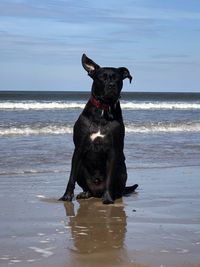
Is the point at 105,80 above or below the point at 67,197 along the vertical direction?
above

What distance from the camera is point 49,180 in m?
7.76

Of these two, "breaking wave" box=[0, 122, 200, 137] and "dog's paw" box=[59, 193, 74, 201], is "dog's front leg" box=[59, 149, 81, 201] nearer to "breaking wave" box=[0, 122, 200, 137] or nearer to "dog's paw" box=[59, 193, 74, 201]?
"dog's paw" box=[59, 193, 74, 201]

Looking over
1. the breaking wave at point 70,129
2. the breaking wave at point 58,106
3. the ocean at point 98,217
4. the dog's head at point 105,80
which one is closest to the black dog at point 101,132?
the dog's head at point 105,80

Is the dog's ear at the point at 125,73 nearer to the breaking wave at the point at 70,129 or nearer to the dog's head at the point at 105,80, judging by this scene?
the dog's head at the point at 105,80

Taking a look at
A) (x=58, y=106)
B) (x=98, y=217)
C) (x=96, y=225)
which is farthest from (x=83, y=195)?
(x=58, y=106)

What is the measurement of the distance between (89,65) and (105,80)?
35 centimetres

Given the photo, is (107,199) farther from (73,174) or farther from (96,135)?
(96,135)

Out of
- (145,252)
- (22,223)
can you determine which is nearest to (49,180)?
(22,223)

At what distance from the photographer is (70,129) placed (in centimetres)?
1727

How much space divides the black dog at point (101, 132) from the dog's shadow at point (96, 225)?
290 millimetres

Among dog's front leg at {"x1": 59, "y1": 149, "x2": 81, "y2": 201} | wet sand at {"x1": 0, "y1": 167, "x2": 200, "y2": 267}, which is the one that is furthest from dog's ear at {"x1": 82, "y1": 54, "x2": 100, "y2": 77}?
wet sand at {"x1": 0, "y1": 167, "x2": 200, "y2": 267}

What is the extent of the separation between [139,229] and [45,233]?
0.79 meters

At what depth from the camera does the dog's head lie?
625cm

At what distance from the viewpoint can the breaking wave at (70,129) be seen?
623 inches
